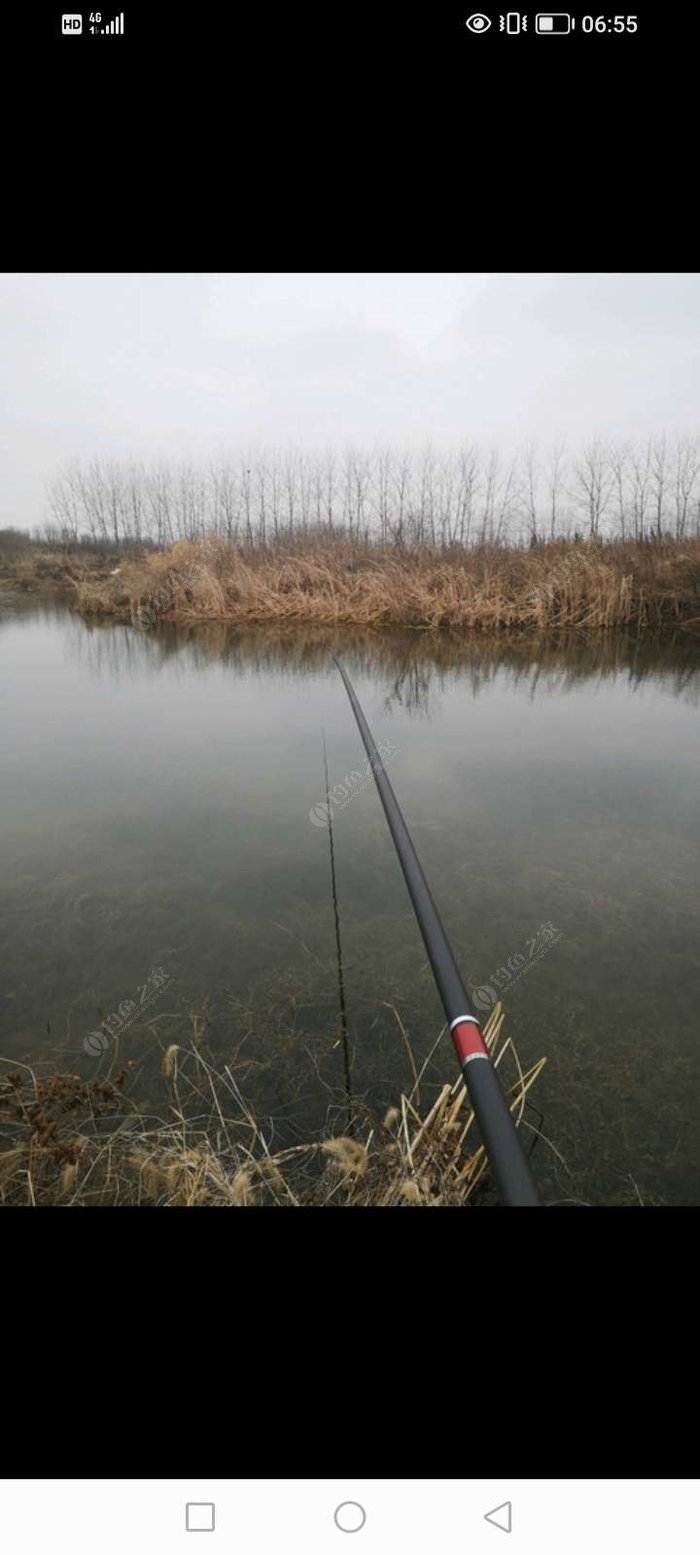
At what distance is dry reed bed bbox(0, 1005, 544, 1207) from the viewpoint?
123 centimetres

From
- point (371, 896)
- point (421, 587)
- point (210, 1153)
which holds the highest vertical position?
point (421, 587)

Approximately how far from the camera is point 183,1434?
0.67 meters

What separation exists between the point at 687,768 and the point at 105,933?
3.16 metres

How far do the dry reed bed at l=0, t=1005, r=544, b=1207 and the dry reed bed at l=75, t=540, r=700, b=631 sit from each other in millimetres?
7968

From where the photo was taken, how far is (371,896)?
2.41 meters

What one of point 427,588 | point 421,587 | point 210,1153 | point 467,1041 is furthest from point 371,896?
point 427,588

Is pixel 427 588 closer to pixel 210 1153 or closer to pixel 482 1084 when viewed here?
pixel 210 1153

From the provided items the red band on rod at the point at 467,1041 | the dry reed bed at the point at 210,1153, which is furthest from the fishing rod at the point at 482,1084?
the dry reed bed at the point at 210,1153

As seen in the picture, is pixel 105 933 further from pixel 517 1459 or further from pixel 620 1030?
pixel 517 1459

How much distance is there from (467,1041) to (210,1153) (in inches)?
24.8

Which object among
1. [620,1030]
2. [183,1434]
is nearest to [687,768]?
[620,1030]

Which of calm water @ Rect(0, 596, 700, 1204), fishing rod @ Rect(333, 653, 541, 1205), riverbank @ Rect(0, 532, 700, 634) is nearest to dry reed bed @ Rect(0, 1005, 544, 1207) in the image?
calm water @ Rect(0, 596, 700, 1204)

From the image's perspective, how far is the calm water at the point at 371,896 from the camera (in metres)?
1.57
